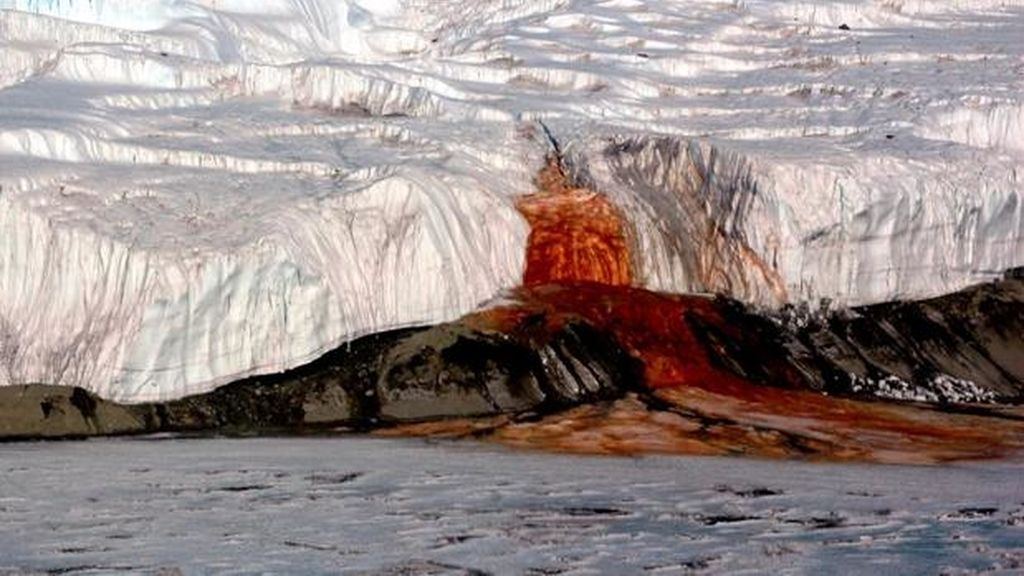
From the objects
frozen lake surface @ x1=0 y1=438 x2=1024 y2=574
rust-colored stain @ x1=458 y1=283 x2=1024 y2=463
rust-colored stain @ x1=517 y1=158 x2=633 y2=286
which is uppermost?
rust-colored stain @ x1=517 y1=158 x2=633 y2=286

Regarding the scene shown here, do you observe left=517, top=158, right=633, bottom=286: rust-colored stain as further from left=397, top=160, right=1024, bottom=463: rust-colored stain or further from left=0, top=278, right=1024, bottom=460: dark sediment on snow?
left=0, top=278, right=1024, bottom=460: dark sediment on snow

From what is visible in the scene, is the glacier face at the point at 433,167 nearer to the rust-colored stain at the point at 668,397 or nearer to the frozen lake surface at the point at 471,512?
the rust-colored stain at the point at 668,397

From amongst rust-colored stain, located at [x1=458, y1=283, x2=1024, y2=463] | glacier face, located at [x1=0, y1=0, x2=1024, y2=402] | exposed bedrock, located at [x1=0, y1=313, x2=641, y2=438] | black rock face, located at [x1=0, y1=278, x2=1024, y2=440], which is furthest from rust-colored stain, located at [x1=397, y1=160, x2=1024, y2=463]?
glacier face, located at [x1=0, y1=0, x2=1024, y2=402]

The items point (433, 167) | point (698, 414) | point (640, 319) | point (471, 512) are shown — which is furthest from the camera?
point (433, 167)

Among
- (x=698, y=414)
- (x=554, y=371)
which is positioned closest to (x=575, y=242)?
(x=554, y=371)

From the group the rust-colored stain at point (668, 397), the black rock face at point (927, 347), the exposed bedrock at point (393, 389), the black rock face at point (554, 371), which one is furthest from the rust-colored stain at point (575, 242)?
the black rock face at point (927, 347)

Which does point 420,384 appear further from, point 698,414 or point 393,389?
point 698,414
